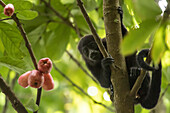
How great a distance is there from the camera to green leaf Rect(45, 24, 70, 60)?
3.38 meters

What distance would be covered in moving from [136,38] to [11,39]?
126cm

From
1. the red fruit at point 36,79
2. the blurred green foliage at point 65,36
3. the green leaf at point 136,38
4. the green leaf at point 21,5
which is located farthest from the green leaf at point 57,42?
the green leaf at point 136,38

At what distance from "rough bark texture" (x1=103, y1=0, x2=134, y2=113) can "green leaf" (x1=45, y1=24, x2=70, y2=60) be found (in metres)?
1.34

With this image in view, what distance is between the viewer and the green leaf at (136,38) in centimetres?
89

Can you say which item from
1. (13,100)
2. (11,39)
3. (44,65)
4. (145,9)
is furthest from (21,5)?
(145,9)

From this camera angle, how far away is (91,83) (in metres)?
4.44

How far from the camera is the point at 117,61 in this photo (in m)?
2.05

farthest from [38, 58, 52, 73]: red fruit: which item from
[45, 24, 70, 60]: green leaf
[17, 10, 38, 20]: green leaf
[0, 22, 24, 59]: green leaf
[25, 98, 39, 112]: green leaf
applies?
[45, 24, 70, 60]: green leaf

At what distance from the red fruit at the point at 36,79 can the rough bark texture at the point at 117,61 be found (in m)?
0.61

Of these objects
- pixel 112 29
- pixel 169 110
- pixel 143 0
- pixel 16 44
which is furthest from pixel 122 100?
pixel 169 110

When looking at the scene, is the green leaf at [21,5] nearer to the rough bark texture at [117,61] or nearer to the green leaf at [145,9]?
the rough bark texture at [117,61]

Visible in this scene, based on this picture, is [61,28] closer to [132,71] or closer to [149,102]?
[132,71]

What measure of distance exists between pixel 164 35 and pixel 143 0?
0.64 feet

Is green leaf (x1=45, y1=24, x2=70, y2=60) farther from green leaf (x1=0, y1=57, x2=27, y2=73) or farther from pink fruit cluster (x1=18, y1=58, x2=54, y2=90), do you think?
pink fruit cluster (x1=18, y1=58, x2=54, y2=90)
